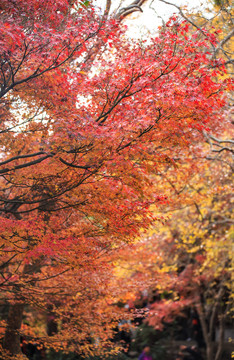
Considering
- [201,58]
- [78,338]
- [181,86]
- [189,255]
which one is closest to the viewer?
[181,86]

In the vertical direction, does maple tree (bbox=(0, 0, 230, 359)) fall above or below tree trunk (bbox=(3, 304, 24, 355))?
above

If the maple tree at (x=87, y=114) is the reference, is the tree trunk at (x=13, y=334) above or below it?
below

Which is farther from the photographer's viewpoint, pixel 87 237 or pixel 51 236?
pixel 87 237

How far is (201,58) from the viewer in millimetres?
7121

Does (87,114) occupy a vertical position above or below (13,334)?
above

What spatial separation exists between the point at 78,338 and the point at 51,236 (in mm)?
4134

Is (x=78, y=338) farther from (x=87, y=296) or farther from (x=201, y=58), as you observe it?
(x=201, y=58)

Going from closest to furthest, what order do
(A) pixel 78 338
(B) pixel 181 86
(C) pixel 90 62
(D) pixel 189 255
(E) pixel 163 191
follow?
(B) pixel 181 86 < (C) pixel 90 62 < (A) pixel 78 338 < (E) pixel 163 191 < (D) pixel 189 255

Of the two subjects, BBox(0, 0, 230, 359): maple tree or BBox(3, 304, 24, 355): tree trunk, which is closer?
BBox(0, 0, 230, 359): maple tree

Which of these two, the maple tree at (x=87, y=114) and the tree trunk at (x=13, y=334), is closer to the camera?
the maple tree at (x=87, y=114)

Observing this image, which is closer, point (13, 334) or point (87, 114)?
point (87, 114)

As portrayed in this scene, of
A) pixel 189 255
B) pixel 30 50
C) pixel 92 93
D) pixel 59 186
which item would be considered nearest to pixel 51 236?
pixel 59 186

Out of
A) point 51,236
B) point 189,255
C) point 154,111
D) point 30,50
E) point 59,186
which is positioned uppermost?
point 189,255

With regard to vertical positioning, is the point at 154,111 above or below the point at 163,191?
below
